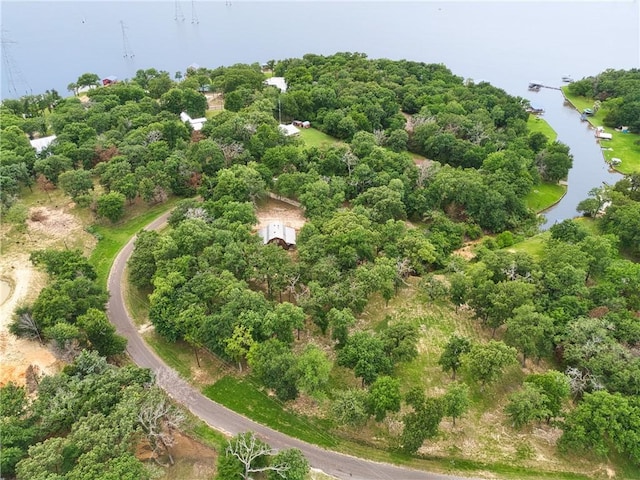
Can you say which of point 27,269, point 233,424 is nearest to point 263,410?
point 233,424

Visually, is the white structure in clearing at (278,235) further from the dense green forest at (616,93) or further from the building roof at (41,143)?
the dense green forest at (616,93)

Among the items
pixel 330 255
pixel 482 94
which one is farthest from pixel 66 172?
pixel 482 94

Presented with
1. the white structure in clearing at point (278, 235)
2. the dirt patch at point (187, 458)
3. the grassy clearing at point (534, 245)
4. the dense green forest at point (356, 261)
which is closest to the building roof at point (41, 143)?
the dense green forest at point (356, 261)

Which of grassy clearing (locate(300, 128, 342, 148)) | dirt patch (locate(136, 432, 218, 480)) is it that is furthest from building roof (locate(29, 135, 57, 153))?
dirt patch (locate(136, 432, 218, 480))

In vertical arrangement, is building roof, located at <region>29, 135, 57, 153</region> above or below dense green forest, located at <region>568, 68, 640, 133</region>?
below

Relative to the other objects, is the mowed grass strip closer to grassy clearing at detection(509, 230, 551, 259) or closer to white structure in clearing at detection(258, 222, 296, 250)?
white structure in clearing at detection(258, 222, 296, 250)

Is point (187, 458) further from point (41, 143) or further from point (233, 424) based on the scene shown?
point (41, 143)
